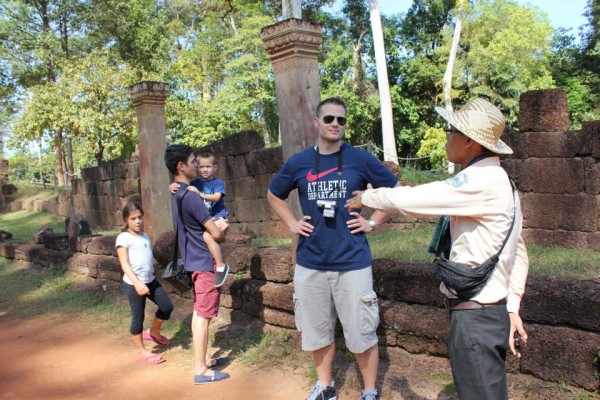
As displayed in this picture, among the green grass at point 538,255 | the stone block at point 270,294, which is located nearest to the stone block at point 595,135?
the green grass at point 538,255

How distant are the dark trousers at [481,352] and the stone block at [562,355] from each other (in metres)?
1.30

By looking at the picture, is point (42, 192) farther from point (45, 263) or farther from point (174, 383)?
point (174, 383)

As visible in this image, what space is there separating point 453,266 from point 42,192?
26.2 meters

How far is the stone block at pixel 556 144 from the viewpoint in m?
7.08

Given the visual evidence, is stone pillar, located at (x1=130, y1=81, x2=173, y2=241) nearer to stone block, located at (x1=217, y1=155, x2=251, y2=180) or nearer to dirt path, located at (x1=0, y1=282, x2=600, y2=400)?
dirt path, located at (x1=0, y1=282, x2=600, y2=400)

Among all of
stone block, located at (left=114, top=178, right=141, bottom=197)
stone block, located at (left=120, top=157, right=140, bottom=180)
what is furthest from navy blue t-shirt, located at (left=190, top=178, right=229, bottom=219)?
stone block, located at (left=120, top=157, right=140, bottom=180)

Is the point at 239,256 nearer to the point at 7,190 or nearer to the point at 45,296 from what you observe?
the point at 45,296

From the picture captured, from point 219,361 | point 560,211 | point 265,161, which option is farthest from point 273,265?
→ point 265,161

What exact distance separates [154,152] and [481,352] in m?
6.78

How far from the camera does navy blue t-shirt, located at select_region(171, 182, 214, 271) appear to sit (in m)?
4.33

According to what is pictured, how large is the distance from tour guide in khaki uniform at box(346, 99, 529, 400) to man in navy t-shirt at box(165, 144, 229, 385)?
2293 mm

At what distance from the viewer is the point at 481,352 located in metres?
2.23

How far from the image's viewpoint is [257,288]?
5.50 meters

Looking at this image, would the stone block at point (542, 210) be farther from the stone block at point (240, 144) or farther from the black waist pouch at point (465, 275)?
the black waist pouch at point (465, 275)
